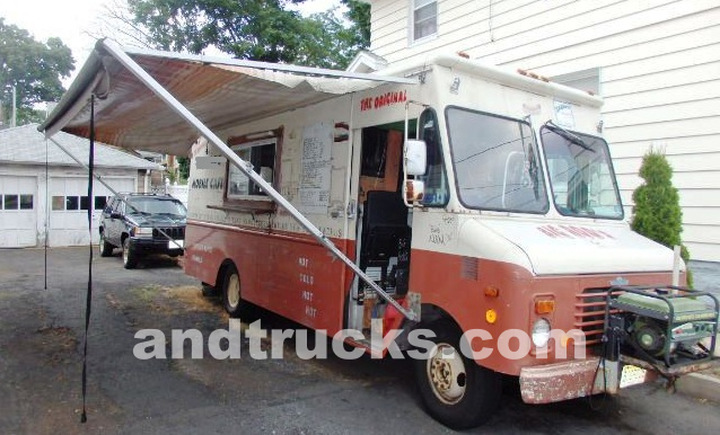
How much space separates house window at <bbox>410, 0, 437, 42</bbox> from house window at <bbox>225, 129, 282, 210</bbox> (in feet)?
16.6

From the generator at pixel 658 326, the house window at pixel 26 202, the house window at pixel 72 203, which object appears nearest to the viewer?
the generator at pixel 658 326

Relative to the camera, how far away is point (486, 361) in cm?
386

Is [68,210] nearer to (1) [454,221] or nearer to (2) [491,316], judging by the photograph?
(1) [454,221]

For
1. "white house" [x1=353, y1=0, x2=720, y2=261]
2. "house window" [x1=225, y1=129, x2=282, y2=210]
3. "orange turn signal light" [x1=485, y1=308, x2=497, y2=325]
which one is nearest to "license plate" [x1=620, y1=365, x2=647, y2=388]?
"orange turn signal light" [x1=485, y1=308, x2=497, y2=325]

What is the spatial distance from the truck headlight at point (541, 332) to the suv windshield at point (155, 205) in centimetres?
1183

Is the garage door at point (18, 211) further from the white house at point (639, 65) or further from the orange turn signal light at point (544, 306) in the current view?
the orange turn signal light at point (544, 306)

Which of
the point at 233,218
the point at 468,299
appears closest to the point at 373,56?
the point at 233,218

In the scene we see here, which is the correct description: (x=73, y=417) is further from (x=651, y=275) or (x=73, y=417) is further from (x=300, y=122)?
(x=651, y=275)

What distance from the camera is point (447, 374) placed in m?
4.36

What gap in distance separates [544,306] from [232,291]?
5.07 m

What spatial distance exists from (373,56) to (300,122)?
456cm

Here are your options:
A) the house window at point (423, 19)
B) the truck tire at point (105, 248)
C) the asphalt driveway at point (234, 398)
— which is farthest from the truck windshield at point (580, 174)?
the truck tire at point (105, 248)

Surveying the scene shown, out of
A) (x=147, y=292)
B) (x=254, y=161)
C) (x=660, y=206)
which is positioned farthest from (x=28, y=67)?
(x=660, y=206)

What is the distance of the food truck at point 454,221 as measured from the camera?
3.83 metres
